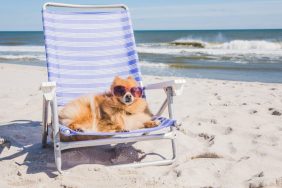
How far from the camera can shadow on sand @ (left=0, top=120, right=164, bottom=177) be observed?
3.10 m

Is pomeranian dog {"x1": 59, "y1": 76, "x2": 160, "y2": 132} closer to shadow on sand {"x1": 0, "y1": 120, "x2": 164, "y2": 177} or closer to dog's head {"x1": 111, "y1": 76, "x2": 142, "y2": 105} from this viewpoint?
dog's head {"x1": 111, "y1": 76, "x2": 142, "y2": 105}

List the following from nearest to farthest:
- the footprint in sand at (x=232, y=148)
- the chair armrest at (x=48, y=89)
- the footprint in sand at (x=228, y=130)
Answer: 1. the chair armrest at (x=48, y=89)
2. the footprint in sand at (x=232, y=148)
3. the footprint in sand at (x=228, y=130)

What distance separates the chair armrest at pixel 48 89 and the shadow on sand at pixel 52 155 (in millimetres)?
555

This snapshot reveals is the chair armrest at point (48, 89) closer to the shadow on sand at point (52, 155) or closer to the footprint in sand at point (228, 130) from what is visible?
the shadow on sand at point (52, 155)

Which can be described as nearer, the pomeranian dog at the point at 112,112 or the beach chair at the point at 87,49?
the pomeranian dog at the point at 112,112

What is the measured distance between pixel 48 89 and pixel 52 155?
779 millimetres

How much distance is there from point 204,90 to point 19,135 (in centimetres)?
324

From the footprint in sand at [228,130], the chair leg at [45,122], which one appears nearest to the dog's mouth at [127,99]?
the chair leg at [45,122]

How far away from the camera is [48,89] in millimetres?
2775

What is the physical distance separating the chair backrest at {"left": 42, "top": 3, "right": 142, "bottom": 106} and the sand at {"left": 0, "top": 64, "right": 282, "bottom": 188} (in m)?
0.62

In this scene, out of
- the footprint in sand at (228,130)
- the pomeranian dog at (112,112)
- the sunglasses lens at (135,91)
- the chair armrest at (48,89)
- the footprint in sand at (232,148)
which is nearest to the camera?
the chair armrest at (48,89)

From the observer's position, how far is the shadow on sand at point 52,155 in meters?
3.10

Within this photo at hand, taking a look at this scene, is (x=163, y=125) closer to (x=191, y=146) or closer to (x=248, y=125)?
(x=191, y=146)

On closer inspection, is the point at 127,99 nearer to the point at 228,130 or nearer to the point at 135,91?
the point at 135,91
